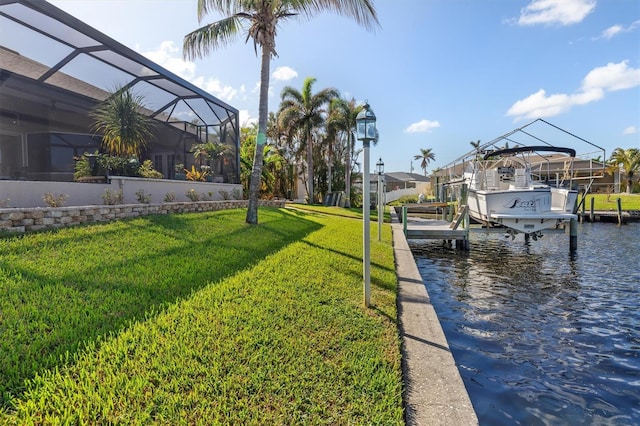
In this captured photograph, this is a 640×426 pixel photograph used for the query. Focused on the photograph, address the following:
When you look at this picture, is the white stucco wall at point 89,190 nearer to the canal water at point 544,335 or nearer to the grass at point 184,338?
the grass at point 184,338

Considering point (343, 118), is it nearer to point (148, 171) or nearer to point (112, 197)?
point (148, 171)

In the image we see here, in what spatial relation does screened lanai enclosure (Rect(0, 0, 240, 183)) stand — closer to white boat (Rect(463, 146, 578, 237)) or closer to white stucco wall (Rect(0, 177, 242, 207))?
white stucco wall (Rect(0, 177, 242, 207))

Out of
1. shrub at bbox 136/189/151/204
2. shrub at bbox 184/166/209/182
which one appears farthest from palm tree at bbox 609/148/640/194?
shrub at bbox 136/189/151/204

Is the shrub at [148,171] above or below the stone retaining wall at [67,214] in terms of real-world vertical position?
above

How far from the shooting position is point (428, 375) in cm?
310

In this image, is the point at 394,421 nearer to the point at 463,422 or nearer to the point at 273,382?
the point at 463,422

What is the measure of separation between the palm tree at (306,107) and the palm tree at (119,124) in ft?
53.9

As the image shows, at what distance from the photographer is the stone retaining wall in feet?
19.8

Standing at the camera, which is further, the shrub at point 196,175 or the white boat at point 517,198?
the shrub at point 196,175

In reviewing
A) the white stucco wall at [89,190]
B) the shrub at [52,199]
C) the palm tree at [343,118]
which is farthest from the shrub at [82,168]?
the palm tree at [343,118]

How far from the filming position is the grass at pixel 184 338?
7.88 ft

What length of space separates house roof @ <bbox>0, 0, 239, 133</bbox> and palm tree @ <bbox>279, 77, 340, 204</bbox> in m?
12.9

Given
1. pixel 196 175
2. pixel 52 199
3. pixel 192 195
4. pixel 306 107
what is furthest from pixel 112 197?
pixel 306 107

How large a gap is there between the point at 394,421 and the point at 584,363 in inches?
127
